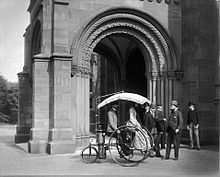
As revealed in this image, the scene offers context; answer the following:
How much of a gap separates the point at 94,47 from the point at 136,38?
70.1 inches

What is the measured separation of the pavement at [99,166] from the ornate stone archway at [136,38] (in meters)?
2.92

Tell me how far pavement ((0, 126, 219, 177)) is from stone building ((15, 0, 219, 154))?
1500 mm

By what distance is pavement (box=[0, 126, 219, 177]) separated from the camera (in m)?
9.75

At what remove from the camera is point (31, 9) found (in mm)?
17781

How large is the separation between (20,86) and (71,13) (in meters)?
5.81

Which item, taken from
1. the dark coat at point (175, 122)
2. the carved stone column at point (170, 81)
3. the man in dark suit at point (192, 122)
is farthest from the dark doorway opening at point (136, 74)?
the dark coat at point (175, 122)

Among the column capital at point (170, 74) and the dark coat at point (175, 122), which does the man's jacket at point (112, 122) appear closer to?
the dark coat at point (175, 122)

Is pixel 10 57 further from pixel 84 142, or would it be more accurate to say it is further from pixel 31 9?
pixel 31 9

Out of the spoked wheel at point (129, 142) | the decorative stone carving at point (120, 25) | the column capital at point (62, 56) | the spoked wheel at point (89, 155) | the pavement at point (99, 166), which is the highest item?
the decorative stone carving at point (120, 25)

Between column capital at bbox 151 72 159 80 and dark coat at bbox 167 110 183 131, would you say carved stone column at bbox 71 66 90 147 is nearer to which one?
column capital at bbox 151 72 159 80

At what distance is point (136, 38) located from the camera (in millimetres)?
16172

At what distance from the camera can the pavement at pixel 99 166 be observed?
9.75 metres

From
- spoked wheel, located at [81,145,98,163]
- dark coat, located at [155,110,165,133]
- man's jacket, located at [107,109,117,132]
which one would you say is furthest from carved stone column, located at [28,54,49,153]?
dark coat, located at [155,110,165,133]

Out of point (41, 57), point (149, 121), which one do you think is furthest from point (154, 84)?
point (41, 57)
